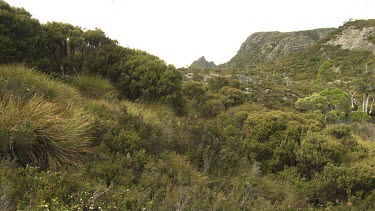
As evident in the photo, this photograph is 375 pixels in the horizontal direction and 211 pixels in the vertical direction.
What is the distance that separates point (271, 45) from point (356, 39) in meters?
62.1

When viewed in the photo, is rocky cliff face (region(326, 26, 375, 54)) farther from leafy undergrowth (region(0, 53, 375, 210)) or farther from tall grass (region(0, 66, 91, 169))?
tall grass (region(0, 66, 91, 169))

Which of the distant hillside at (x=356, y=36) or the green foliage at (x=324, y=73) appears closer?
→ the green foliage at (x=324, y=73)

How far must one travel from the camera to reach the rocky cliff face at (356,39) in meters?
89.5

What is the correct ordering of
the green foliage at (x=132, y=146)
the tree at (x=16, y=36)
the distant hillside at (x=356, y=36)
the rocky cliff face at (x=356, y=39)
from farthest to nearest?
1. the distant hillside at (x=356, y=36)
2. the rocky cliff face at (x=356, y=39)
3. the tree at (x=16, y=36)
4. the green foliage at (x=132, y=146)

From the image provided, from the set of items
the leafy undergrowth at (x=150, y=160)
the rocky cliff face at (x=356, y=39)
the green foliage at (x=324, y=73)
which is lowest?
the leafy undergrowth at (x=150, y=160)

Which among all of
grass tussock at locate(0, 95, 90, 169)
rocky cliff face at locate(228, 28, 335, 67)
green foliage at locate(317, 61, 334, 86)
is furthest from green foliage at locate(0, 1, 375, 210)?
rocky cliff face at locate(228, 28, 335, 67)

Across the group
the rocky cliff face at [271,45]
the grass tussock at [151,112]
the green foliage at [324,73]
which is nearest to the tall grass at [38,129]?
the grass tussock at [151,112]

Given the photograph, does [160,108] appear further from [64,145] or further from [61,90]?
[64,145]

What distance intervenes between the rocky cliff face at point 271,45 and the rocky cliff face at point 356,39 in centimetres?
3486

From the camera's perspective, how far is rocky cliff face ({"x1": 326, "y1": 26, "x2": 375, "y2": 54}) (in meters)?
89.5

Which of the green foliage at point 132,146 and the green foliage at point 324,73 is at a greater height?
the green foliage at point 324,73

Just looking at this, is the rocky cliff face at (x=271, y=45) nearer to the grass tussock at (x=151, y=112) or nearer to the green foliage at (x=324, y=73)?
the green foliage at (x=324, y=73)

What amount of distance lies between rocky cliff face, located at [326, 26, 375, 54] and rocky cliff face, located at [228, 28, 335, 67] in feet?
114

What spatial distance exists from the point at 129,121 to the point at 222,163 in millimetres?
2067
